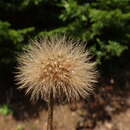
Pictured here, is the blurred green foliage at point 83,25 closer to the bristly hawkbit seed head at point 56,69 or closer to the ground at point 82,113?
the ground at point 82,113

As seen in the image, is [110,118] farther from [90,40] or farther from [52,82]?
[52,82]

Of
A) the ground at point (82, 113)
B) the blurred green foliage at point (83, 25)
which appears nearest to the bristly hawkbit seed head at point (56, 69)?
the blurred green foliage at point (83, 25)

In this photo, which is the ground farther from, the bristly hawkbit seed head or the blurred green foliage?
the bristly hawkbit seed head

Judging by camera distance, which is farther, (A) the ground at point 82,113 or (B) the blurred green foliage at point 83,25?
(A) the ground at point 82,113

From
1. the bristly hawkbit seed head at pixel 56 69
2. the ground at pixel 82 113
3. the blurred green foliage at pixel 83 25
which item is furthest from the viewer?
the ground at pixel 82 113

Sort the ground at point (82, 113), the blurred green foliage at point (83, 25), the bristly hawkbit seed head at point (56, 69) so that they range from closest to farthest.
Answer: the bristly hawkbit seed head at point (56, 69) → the blurred green foliage at point (83, 25) → the ground at point (82, 113)

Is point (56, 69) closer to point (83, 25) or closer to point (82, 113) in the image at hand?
point (83, 25)

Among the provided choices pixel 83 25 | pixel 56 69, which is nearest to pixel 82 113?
pixel 83 25

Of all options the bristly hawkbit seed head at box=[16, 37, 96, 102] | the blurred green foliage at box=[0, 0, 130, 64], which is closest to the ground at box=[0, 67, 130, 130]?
the blurred green foliage at box=[0, 0, 130, 64]

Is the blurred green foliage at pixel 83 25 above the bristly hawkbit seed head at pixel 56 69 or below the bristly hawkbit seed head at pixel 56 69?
above

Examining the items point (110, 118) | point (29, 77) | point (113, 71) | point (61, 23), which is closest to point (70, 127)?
point (110, 118)
